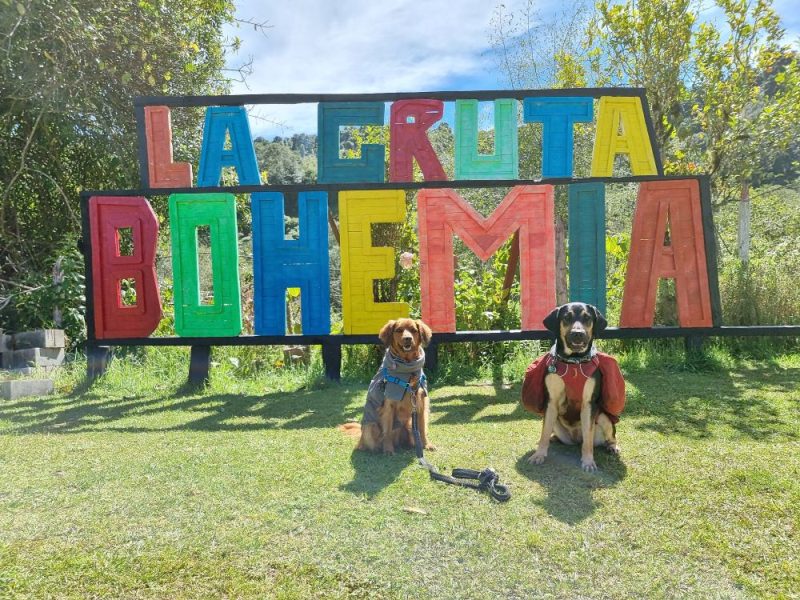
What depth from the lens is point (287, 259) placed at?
7.08 m

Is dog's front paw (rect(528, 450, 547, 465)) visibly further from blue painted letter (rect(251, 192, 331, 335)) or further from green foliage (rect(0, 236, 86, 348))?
green foliage (rect(0, 236, 86, 348))

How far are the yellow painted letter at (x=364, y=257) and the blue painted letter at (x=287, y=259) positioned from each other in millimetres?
267

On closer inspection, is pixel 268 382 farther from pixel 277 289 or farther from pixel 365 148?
pixel 365 148

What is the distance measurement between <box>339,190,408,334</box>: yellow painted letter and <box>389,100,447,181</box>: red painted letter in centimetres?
42

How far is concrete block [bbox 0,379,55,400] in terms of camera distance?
256 inches

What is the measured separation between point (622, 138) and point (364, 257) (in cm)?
366

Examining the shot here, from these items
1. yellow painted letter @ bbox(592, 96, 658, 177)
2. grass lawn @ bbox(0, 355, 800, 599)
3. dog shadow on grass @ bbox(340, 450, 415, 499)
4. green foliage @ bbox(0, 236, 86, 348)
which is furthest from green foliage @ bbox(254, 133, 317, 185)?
dog shadow on grass @ bbox(340, 450, 415, 499)

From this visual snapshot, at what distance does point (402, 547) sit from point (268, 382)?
5.15 meters

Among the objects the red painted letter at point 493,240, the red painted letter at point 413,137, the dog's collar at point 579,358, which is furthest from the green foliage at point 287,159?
the dog's collar at point 579,358

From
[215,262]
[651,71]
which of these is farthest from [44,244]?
[651,71]

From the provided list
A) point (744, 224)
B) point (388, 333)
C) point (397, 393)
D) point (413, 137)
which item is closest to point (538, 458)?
point (397, 393)

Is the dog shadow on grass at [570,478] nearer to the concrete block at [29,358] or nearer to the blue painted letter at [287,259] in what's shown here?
the blue painted letter at [287,259]

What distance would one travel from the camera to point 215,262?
7090 millimetres

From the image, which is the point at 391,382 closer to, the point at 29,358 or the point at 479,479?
the point at 479,479
